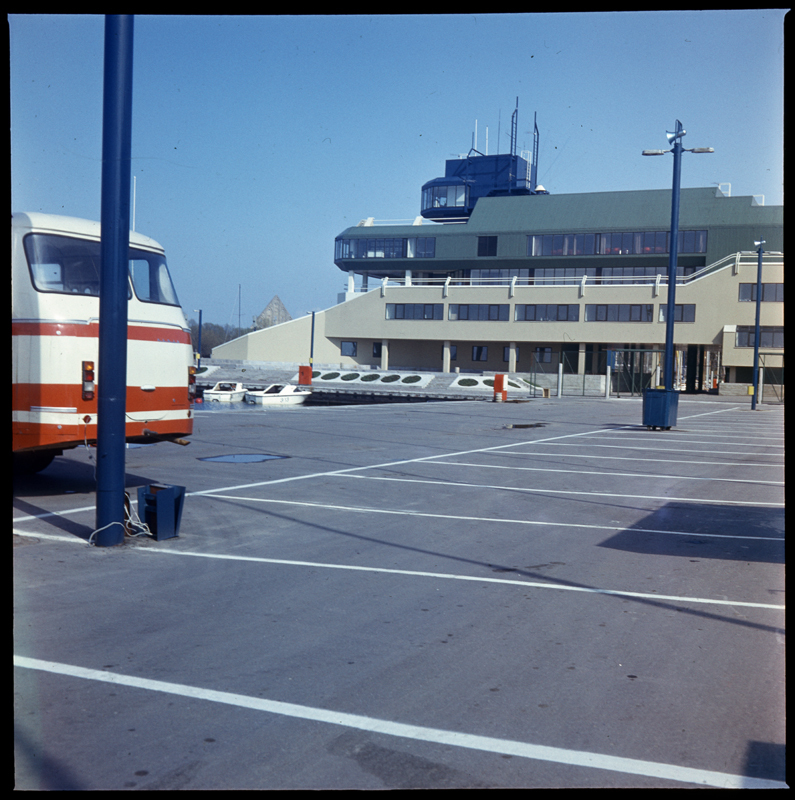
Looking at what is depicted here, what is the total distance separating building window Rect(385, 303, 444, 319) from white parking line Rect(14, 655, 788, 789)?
232ft

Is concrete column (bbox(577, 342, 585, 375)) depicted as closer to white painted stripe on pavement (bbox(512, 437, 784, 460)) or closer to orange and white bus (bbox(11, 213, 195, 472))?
white painted stripe on pavement (bbox(512, 437, 784, 460))

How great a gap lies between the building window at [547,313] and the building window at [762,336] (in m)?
12.9

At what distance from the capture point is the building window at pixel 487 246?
3172 inches

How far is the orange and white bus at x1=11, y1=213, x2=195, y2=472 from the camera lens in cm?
972

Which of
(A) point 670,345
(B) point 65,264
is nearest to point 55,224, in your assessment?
(B) point 65,264

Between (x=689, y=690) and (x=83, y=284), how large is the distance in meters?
8.32

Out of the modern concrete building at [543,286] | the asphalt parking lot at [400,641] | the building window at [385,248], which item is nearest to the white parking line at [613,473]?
the asphalt parking lot at [400,641]

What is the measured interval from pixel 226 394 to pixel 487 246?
38.7 m

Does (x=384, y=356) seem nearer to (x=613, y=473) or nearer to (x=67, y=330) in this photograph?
(x=613, y=473)

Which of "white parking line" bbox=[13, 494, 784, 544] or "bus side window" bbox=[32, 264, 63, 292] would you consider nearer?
"white parking line" bbox=[13, 494, 784, 544]

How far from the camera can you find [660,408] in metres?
24.6

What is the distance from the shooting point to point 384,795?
355 centimetres

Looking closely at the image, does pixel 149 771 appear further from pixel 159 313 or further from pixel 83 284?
pixel 159 313

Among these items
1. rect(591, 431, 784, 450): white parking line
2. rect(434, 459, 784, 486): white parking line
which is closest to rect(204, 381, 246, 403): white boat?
rect(591, 431, 784, 450): white parking line
